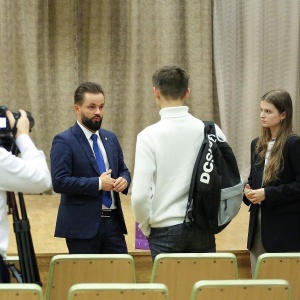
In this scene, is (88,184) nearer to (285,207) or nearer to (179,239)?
(179,239)

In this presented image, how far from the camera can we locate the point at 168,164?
147 inches

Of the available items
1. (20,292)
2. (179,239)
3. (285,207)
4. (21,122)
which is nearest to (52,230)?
(285,207)

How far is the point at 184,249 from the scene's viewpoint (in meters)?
3.84

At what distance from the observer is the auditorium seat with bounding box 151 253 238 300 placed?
3.37 m

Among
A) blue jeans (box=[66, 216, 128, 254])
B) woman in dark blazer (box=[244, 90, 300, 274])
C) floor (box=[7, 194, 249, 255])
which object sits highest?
woman in dark blazer (box=[244, 90, 300, 274])

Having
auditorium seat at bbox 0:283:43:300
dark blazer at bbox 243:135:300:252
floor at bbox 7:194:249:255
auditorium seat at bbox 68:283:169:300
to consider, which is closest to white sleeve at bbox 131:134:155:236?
dark blazer at bbox 243:135:300:252

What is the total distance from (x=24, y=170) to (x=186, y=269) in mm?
926

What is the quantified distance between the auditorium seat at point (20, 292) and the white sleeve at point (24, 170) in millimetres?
421

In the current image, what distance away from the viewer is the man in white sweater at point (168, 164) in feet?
12.2

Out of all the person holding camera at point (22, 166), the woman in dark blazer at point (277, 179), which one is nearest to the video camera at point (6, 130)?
the person holding camera at point (22, 166)

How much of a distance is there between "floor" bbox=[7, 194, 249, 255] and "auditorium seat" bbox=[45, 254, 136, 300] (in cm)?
194

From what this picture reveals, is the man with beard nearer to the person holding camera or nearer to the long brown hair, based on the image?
the long brown hair

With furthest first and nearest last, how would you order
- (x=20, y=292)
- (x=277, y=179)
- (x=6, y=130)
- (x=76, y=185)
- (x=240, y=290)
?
(x=277, y=179) → (x=76, y=185) → (x=6, y=130) → (x=240, y=290) → (x=20, y=292)

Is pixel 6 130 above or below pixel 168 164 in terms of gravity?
above
